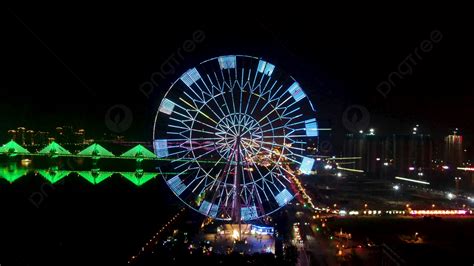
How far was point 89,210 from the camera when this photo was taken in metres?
18.7

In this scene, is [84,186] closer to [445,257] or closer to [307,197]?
[307,197]

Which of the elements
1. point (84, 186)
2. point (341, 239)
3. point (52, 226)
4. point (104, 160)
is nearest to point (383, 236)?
point (341, 239)

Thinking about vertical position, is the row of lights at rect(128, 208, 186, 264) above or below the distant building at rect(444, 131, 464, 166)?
below

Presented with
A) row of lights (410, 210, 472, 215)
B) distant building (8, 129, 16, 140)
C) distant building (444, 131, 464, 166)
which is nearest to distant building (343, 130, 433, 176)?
distant building (444, 131, 464, 166)

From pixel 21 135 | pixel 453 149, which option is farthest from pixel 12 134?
pixel 453 149

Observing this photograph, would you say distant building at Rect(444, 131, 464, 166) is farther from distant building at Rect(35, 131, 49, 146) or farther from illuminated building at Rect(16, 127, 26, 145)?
illuminated building at Rect(16, 127, 26, 145)

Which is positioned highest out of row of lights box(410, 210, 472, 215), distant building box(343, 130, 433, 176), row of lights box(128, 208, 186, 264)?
distant building box(343, 130, 433, 176)

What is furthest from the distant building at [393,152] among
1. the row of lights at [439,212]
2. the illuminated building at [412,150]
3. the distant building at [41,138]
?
the distant building at [41,138]

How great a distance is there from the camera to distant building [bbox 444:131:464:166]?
128 feet

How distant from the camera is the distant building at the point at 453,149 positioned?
39125mm

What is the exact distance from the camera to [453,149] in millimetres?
39969

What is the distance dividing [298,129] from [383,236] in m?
5.11

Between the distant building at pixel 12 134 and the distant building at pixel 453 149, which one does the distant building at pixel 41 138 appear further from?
the distant building at pixel 453 149

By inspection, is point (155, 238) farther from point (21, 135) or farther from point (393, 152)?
point (393, 152)
